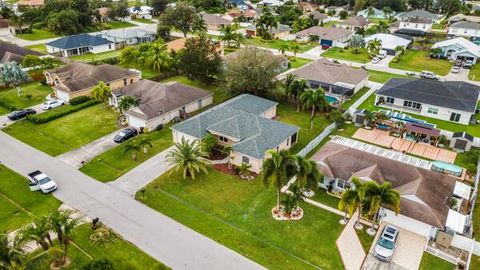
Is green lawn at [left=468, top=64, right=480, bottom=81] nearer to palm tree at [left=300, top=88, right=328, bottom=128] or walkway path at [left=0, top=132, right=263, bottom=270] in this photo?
palm tree at [left=300, top=88, right=328, bottom=128]

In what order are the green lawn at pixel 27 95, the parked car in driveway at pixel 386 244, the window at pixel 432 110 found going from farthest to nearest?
the green lawn at pixel 27 95
the window at pixel 432 110
the parked car in driveway at pixel 386 244

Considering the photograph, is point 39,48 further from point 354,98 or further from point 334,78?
point 354,98

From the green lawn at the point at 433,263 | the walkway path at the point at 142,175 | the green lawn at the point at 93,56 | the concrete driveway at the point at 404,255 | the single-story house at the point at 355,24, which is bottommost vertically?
the green lawn at the point at 433,263

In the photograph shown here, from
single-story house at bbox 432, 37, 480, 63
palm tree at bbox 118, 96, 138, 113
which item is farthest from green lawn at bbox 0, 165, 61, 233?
single-story house at bbox 432, 37, 480, 63

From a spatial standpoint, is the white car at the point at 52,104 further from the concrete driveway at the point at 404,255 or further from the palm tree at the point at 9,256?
the concrete driveway at the point at 404,255

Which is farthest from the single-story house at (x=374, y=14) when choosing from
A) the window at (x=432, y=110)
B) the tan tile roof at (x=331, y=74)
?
the window at (x=432, y=110)

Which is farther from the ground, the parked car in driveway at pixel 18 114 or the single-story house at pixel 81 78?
the single-story house at pixel 81 78
